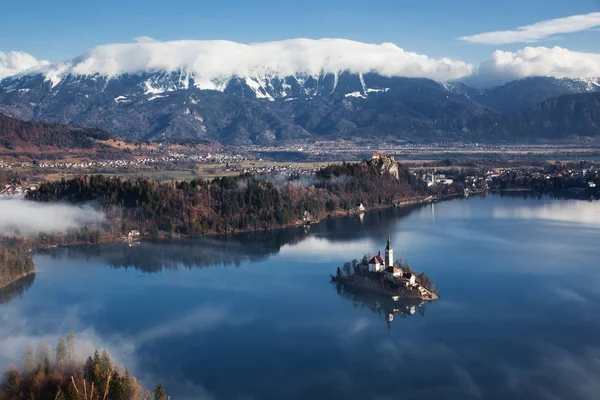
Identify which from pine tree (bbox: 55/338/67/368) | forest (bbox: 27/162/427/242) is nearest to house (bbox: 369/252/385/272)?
pine tree (bbox: 55/338/67/368)

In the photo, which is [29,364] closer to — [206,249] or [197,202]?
[206,249]

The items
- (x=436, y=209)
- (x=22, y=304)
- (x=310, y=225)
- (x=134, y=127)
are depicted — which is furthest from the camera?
(x=134, y=127)

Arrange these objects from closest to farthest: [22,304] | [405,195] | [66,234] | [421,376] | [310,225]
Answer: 1. [421,376]
2. [22,304]
3. [66,234]
4. [310,225]
5. [405,195]

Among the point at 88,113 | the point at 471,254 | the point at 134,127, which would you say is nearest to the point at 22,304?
the point at 471,254

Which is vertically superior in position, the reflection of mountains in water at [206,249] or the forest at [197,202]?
the forest at [197,202]

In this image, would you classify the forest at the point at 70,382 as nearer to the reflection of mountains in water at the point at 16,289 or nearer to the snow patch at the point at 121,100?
the reflection of mountains in water at the point at 16,289

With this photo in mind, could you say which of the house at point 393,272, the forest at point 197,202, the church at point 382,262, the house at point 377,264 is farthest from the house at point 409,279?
the forest at point 197,202

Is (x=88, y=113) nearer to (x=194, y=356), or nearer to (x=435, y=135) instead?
(x=435, y=135)
